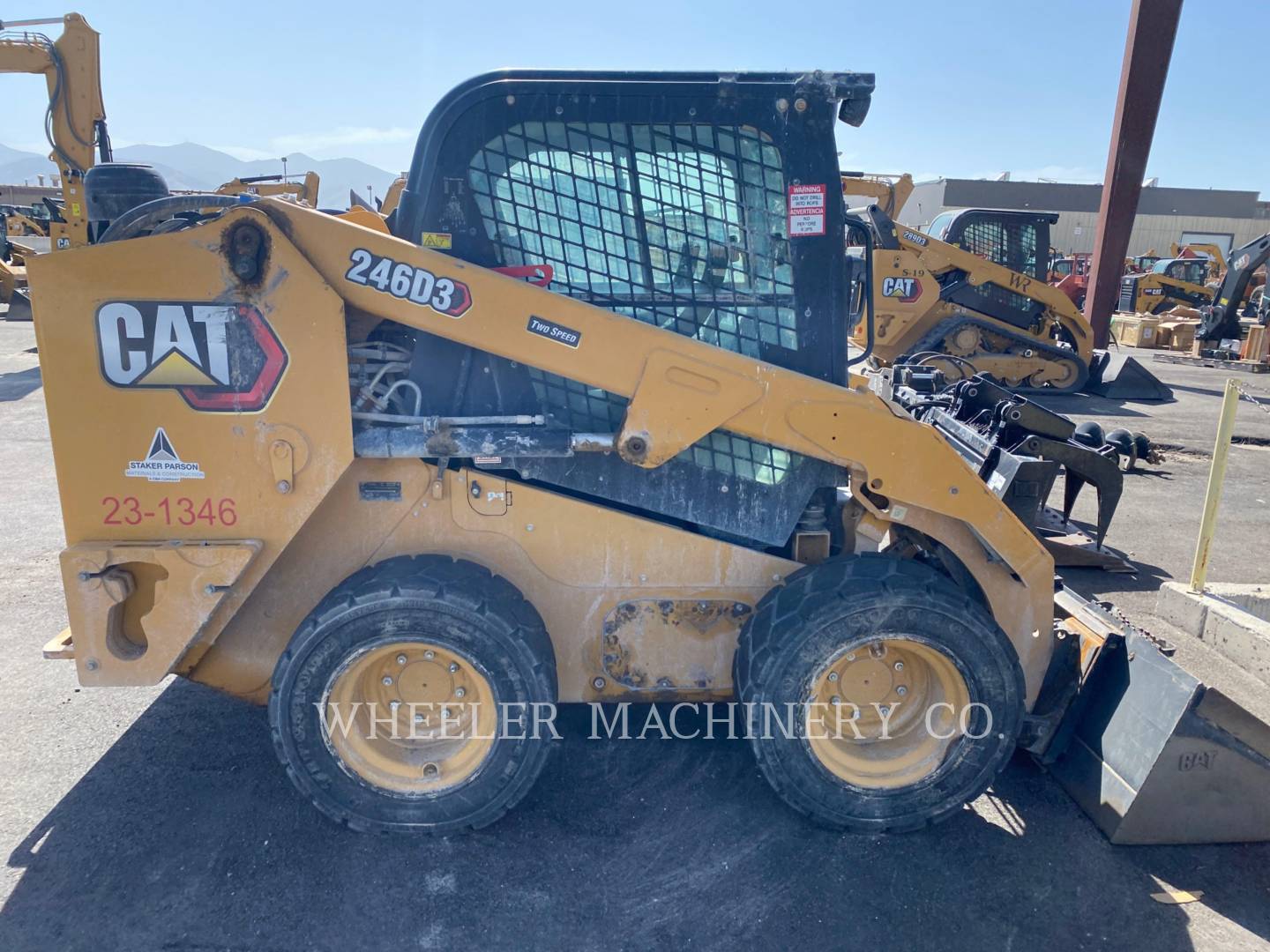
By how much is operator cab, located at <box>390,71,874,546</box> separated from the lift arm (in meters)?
11.3

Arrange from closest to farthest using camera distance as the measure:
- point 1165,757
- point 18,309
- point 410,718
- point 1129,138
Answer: point 1165,757
point 410,718
point 1129,138
point 18,309

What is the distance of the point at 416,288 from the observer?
9.05 feet

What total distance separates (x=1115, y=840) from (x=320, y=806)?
114 inches

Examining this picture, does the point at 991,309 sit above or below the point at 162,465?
above

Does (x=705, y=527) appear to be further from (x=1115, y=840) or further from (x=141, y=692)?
(x=141, y=692)

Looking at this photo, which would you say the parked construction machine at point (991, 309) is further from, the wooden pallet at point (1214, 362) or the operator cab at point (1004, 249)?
the wooden pallet at point (1214, 362)

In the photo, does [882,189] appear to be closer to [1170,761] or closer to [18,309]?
[1170,761]

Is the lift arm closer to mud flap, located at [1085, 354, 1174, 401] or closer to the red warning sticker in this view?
the red warning sticker

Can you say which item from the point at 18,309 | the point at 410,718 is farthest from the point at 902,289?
the point at 18,309

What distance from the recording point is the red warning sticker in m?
2.97

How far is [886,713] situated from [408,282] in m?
2.39

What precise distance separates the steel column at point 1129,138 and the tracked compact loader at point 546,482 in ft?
46.2

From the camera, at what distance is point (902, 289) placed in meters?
11.8

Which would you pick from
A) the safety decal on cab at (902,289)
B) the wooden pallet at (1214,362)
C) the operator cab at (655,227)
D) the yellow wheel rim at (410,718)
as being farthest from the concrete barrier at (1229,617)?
the wooden pallet at (1214,362)
